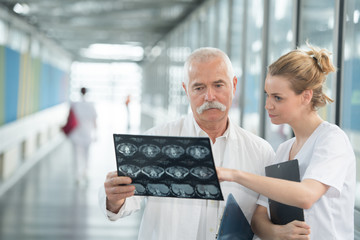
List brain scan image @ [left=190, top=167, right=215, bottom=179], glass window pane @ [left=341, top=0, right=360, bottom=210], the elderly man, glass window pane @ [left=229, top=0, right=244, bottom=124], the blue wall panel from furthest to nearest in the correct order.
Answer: the blue wall panel, glass window pane @ [left=229, top=0, right=244, bottom=124], glass window pane @ [left=341, top=0, right=360, bottom=210], the elderly man, brain scan image @ [left=190, top=167, right=215, bottom=179]

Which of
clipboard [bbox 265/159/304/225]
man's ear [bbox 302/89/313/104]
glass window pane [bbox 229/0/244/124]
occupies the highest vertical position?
glass window pane [bbox 229/0/244/124]

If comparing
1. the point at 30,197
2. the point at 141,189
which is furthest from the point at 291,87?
the point at 30,197

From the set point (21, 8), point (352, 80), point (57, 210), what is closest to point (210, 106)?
point (352, 80)

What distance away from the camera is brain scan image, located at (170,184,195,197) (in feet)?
5.79

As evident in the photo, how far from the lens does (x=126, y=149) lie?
1800 millimetres

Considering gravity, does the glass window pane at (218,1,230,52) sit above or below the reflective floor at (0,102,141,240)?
above

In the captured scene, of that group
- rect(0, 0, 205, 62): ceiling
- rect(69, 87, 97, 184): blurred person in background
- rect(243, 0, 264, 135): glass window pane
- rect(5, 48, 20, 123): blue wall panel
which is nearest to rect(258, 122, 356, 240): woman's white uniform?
rect(243, 0, 264, 135): glass window pane

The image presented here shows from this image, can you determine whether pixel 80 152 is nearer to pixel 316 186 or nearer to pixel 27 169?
pixel 27 169

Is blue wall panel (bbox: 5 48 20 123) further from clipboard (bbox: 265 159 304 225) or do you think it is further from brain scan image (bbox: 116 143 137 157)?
clipboard (bbox: 265 159 304 225)

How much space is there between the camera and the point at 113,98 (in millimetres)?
38812

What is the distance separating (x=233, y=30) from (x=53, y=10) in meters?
5.79

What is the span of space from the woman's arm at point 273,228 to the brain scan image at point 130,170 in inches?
23.9

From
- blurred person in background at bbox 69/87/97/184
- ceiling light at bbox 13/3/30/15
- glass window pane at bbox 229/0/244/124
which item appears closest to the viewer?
glass window pane at bbox 229/0/244/124

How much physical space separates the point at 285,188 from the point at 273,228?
38 centimetres
